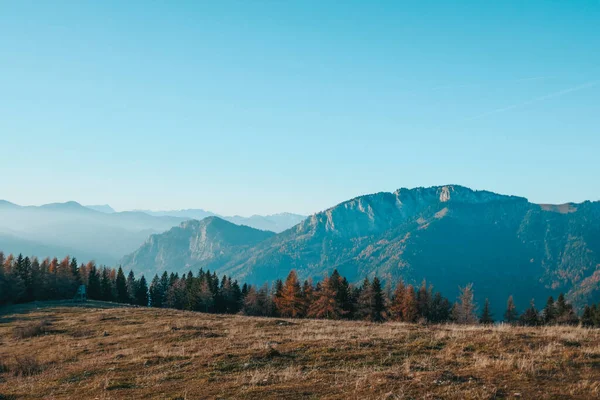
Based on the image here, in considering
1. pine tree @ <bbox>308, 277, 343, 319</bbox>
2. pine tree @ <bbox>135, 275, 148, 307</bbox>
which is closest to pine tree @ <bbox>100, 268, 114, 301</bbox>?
pine tree @ <bbox>135, 275, 148, 307</bbox>

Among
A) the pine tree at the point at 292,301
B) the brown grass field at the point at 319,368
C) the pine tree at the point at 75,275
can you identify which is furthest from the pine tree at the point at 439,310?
the pine tree at the point at 75,275

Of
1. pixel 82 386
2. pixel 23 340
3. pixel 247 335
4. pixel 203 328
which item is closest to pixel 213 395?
pixel 82 386

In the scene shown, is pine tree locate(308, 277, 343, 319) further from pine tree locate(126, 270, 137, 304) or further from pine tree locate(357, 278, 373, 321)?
pine tree locate(126, 270, 137, 304)

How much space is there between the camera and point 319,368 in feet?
55.8

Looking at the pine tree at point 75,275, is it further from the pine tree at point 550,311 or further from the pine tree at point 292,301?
the pine tree at point 550,311

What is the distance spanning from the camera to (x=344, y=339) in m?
23.3

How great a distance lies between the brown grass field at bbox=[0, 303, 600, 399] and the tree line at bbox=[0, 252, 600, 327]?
215 feet

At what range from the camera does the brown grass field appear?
13219 mm

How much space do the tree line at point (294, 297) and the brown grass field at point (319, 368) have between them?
65.4 m

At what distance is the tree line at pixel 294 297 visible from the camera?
91.2 meters

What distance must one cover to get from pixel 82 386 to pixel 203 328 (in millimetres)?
16184

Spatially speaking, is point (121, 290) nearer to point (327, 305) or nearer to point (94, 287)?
point (94, 287)

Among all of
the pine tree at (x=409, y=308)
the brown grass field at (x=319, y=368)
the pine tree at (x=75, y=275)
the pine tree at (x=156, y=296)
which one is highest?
→ the brown grass field at (x=319, y=368)

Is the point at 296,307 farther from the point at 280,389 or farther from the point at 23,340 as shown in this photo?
the point at 280,389
